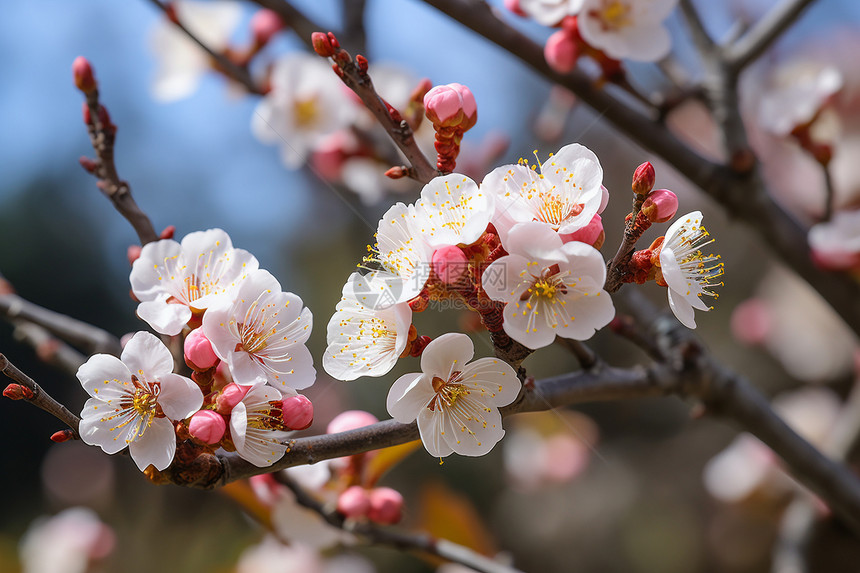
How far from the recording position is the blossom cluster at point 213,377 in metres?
0.56

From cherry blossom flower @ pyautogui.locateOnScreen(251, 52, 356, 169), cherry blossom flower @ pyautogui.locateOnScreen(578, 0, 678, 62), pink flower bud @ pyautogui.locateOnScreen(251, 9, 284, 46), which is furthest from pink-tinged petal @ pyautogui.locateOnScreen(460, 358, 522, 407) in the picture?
pink flower bud @ pyautogui.locateOnScreen(251, 9, 284, 46)

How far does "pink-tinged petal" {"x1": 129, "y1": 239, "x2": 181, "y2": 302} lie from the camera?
0.65m

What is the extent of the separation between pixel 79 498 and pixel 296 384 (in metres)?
2.73

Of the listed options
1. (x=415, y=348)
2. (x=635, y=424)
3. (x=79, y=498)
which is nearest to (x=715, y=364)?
(x=415, y=348)

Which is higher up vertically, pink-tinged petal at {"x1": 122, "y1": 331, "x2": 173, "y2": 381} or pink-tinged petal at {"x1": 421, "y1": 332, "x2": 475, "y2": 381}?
pink-tinged petal at {"x1": 122, "y1": 331, "x2": 173, "y2": 381}

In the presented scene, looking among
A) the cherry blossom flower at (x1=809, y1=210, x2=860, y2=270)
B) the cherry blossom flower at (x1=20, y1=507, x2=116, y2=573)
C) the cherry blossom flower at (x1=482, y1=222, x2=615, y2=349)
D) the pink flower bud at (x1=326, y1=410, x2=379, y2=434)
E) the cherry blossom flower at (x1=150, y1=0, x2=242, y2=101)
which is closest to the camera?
the cherry blossom flower at (x1=482, y1=222, x2=615, y2=349)

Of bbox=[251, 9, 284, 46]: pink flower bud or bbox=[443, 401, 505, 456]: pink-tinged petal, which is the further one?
bbox=[251, 9, 284, 46]: pink flower bud

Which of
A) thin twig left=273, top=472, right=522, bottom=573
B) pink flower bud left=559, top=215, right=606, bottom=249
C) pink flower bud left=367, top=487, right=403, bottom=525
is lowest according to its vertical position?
thin twig left=273, top=472, right=522, bottom=573

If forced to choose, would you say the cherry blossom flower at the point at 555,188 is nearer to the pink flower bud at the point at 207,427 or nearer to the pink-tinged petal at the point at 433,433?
the pink-tinged petal at the point at 433,433

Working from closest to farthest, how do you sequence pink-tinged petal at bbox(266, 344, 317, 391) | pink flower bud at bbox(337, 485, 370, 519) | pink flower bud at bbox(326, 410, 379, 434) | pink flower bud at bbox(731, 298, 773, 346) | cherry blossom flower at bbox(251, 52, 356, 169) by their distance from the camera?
pink-tinged petal at bbox(266, 344, 317, 391), pink flower bud at bbox(326, 410, 379, 434), pink flower bud at bbox(337, 485, 370, 519), cherry blossom flower at bbox(251, 52, 356, 169), pink flower bud at bbox(731, 298, 773, 346)

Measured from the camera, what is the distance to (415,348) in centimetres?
61

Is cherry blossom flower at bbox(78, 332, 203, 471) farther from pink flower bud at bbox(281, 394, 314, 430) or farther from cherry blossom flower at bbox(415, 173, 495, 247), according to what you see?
cherry blossom flower at bbox(415, 173, 495, 247)

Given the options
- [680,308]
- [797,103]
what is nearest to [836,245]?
[797,103]

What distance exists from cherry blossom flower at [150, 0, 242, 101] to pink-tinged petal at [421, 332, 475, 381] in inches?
55.3
